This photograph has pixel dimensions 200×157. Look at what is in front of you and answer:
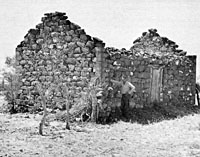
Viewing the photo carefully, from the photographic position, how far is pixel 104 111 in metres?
10.3

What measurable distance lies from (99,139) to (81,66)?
10.6ft

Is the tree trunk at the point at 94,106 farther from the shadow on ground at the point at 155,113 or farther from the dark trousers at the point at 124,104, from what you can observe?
the dark trousers at the point at 124,104

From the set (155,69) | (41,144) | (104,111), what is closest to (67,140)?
(41,144)

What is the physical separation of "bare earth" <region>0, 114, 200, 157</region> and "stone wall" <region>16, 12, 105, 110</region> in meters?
1.35

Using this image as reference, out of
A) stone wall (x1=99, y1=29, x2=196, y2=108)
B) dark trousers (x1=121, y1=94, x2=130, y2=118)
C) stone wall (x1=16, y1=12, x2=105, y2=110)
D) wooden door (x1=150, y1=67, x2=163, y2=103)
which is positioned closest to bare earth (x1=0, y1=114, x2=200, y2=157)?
dark trousers (x1=121, y1=94, x2=130, y2=118)

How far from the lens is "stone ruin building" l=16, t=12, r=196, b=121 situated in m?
10.6

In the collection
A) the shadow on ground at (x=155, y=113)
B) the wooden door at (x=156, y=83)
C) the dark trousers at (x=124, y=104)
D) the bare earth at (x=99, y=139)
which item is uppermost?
the wooden door at (x=156, y=83)

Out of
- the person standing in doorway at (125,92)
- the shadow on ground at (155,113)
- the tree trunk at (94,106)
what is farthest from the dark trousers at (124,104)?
the tree trunk at (94,106)

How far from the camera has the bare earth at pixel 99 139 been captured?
270 inches

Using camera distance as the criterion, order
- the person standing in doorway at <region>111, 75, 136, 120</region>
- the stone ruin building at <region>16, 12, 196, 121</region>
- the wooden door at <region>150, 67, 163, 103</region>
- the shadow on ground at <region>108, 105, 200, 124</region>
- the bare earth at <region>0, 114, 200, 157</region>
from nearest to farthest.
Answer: the bare earth at <region>0, 114, 200, 157</region> < the stone ruin building at <region>16, 12, 196, 121</region> < the shadow on ground at <region>108, 105, 200, 124</region> < the person standing in doorway at <region>111, 75, 136, 120</region> < the wooden door at <region>150, 67, 163, 103</region>

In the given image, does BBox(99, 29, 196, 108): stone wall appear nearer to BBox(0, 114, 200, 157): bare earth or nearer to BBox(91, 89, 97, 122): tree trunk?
BBox(91, 89, 97, 122): tree trunk

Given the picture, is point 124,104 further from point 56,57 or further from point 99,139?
point 99,139

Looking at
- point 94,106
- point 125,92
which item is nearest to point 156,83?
point 125,92

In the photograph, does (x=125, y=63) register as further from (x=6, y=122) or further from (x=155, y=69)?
(x=6, y=122)
